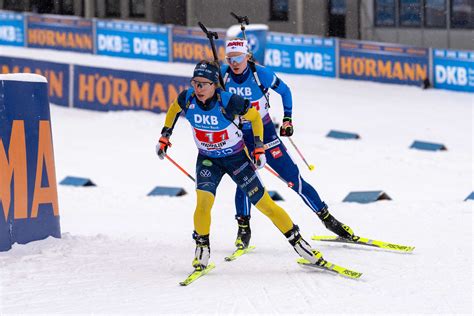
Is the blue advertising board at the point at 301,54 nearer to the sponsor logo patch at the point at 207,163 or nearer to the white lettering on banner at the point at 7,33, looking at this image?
the white lettering on banner at the point at 7,33

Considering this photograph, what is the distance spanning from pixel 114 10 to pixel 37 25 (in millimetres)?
3588

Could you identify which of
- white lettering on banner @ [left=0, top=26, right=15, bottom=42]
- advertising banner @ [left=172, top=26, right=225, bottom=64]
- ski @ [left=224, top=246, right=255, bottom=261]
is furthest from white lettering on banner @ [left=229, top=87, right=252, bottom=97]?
white lettering on banner @ [left=0, top=26, right=15, bottom=42]

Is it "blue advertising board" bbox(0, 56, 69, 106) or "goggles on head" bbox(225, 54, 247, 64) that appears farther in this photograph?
"blue advertising board" bbox(0, 56, 69, 106)

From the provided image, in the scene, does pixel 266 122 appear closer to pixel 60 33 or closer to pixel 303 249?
pixel 303 249

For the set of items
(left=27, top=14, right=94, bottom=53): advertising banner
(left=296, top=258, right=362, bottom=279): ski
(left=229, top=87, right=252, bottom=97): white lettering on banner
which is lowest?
(left=296, top=258, right=362, bottom=279): ski

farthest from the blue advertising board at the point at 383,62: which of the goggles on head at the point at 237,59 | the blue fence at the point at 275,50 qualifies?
the goggles on head at the point at 237,59

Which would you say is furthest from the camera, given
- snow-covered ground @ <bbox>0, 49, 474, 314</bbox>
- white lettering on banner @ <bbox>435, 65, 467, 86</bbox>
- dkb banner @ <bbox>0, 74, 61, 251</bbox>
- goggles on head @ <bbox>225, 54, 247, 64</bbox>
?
white lettering on banner @ <bbox>435, 65, 467, 86</bbox>

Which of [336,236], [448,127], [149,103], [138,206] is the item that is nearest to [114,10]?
[149,103]

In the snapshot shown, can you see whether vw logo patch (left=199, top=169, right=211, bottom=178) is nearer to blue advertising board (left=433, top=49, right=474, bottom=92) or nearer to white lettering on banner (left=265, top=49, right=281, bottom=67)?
blue advertising board (left=433, top=49, right=474, bottom=92)

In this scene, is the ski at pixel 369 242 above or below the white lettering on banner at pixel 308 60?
below

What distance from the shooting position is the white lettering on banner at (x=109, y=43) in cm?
3039

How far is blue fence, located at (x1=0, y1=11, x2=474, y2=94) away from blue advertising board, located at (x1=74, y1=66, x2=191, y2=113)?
0.72 metres

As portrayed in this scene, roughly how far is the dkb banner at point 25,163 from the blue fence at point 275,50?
9695mm

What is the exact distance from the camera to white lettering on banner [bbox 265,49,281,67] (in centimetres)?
2514
